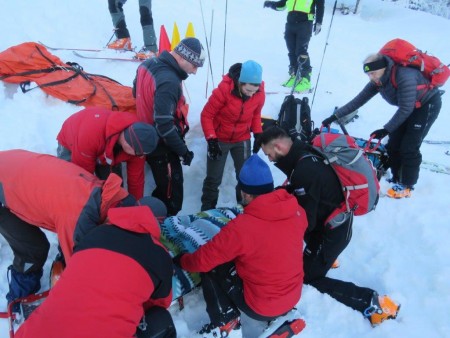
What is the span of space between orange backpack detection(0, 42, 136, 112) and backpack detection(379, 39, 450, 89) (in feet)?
9.29

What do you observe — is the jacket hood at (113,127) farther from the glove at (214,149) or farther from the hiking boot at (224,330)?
the hiking boot at (224,330)

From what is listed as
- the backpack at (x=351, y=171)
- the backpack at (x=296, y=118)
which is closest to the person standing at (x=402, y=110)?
the backpack at (x=296, y=118)

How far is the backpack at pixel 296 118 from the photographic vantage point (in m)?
4.75

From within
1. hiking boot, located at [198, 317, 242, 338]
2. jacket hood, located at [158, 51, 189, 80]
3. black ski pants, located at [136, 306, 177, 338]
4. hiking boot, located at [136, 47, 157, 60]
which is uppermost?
jacket hood, located at [158, 51, 189, 80]

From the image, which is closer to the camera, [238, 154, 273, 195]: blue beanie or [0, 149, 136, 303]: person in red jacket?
[0, 149, 136, 303]: person in red jacket

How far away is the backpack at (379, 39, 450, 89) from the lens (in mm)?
3582

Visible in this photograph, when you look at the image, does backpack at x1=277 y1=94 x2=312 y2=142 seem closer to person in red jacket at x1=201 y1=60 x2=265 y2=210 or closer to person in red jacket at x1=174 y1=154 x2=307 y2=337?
person in red jacket at x1=201 y1=60 x2=265 y2=210

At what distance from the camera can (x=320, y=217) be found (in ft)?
9.49

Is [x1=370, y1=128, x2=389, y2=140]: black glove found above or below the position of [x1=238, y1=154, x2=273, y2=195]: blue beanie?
below

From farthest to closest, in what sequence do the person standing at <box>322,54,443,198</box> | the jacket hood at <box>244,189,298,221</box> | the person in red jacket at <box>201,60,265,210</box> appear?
the person standing at <box>322,54,443,198</box>
the person in red jacket at <box>201,60,265,210</box>
the jacket hood at <box>244,189,298,221</box>

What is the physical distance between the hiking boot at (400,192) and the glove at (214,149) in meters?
2.26

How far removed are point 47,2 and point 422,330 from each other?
7.72 m

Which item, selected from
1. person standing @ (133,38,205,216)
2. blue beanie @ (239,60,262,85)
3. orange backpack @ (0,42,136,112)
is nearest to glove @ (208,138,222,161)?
person standing @ (133,38,205,216)

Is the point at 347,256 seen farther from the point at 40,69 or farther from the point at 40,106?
the point at 40,69
